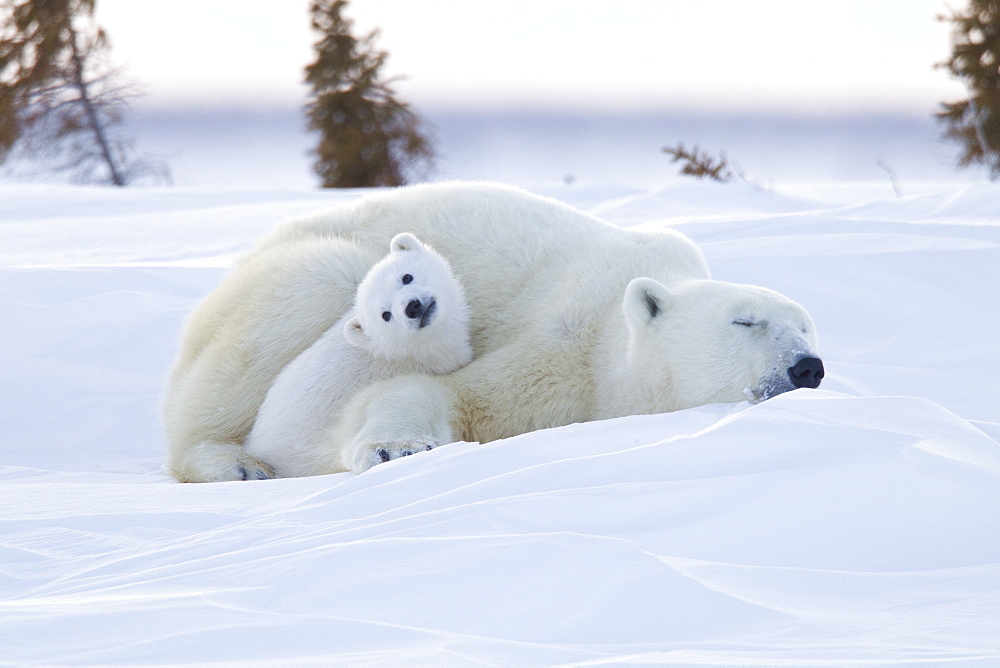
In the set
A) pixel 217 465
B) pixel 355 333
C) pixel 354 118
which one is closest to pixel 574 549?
pixel 355 333

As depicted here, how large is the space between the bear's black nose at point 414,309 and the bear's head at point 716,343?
612mm

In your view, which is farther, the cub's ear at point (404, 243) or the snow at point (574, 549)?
the cub's ear at point (404, 243)

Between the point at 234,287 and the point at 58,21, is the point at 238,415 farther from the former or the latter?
the point at 58,21

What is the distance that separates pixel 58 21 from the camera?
43.7ft

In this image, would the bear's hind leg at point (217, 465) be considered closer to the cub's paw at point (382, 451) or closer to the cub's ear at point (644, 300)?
the cub's paw at point (382, 451)

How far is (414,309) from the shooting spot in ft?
9.76

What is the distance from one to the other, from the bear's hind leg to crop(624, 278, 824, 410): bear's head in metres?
1.23

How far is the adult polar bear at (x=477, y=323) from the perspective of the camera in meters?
2.89

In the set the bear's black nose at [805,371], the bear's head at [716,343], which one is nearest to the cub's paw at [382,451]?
the bear's head at [716,343]

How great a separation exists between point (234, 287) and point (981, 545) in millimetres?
2661

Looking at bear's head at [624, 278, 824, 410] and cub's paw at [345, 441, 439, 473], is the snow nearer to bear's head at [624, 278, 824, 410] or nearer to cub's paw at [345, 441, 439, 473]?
bear's head at [624, 278, 824, 410]

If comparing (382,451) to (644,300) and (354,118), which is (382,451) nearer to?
(644,300)

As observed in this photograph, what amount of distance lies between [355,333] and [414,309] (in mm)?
285

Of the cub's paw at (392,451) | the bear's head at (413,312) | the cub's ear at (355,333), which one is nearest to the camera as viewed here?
the cub's paw at (392,451)
